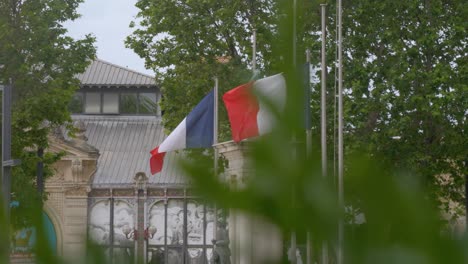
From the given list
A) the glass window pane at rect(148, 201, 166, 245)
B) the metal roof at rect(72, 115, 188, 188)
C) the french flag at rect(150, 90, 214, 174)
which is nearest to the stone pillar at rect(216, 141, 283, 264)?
the french flag at rect(150, 90, 214, 174)

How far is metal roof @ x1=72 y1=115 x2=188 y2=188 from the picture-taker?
A: 170 feet

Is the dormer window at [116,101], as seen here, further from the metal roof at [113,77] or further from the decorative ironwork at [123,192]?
the decorative ironwork at [123,192]

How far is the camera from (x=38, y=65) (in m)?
33.2

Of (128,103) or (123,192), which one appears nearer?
(123,192)

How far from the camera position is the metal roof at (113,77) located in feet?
177

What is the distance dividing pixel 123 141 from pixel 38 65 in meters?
21.3

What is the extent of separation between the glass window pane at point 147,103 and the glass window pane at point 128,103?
28cm

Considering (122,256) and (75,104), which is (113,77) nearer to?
(75,104)

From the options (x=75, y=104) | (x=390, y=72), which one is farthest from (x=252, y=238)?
(x=390, y=72)

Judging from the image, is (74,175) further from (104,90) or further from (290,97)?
(290,97)

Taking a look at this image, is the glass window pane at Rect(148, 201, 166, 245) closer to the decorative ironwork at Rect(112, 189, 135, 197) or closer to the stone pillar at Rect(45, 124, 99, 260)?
the decorative ironwork at Rect(112, 189, 135, 197)

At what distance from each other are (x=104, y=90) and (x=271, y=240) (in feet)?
176

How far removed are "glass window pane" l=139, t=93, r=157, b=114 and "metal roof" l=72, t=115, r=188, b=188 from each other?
0.31 m

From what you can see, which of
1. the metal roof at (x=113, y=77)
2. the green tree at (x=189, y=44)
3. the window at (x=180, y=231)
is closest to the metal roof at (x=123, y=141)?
the metal roof at (x=113, y=77)
